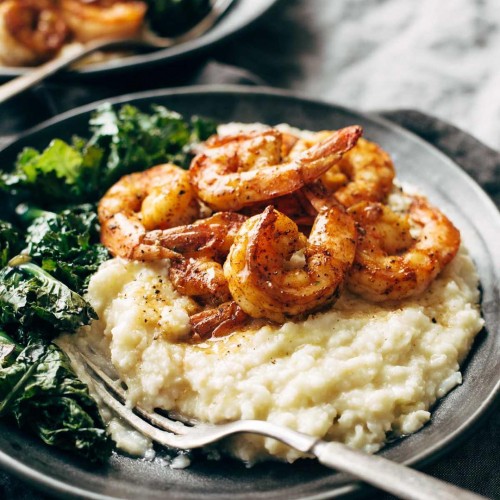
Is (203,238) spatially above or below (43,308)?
above

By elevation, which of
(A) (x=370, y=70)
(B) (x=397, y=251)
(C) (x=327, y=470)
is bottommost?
(A) (x=370, y=70)

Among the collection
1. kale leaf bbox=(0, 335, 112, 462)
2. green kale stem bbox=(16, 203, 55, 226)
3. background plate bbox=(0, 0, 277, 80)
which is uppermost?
background plate bbox=(0, 0, 277, 80)

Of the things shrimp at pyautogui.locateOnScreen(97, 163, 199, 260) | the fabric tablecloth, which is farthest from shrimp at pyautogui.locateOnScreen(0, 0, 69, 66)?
shrimp at pyautogui.locateOnScreen(97, 163, 199, 260)

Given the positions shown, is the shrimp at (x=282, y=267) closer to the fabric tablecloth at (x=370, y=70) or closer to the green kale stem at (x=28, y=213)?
the green kale stem at (x=28, y=213)

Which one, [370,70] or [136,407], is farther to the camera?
[370,70]

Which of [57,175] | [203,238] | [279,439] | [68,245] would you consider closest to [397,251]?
[203,238]

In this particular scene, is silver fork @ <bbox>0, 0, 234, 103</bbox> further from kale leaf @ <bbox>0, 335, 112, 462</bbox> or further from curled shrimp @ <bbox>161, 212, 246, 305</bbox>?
kale leaf @ <bbox>0, 335, 112, 462</bbox>

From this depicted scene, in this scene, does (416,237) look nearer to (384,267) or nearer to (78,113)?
(384,267)

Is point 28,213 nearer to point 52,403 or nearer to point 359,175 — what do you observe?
point 52,403
